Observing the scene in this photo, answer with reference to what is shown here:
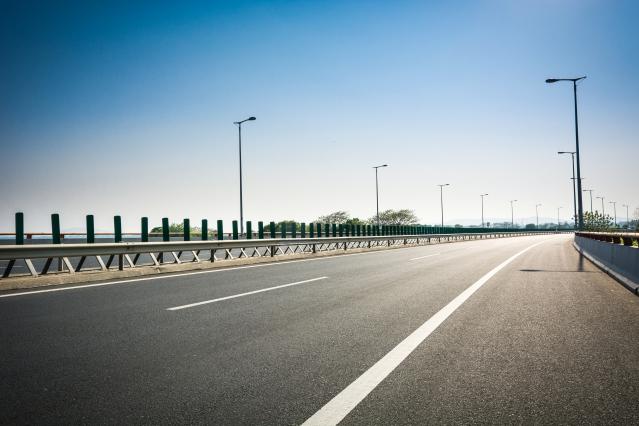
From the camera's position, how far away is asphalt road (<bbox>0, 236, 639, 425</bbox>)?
9.61 feet

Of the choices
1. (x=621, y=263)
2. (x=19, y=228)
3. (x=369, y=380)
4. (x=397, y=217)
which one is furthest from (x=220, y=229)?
(x=397, y=217)

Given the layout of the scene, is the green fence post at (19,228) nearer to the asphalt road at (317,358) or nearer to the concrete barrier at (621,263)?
the asphalt road at (317,358)

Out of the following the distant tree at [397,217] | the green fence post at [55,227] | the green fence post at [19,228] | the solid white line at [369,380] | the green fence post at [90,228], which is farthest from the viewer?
the distant tree at [397,217]

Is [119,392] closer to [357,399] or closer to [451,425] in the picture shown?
[357,399]

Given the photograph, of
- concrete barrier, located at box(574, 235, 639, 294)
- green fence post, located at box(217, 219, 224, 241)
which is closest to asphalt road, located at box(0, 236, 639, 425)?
concrete barrier, located at box(574, 235, 639, 294)

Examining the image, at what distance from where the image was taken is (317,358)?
4035 millimetres

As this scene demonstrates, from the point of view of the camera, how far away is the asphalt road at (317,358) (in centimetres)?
293

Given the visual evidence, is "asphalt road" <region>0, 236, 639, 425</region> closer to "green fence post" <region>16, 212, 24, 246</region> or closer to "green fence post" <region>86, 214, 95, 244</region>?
"green fence post" <region>16, 212, 24, 246</region>

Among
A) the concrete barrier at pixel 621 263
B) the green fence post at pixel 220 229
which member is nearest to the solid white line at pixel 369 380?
the concrete barrier at pixel 621 263

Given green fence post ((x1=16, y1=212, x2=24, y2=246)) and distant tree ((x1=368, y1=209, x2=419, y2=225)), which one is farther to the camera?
distant tree ((x1=368, y1=209, x2=419, y2=225))

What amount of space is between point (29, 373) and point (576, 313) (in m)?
6.56

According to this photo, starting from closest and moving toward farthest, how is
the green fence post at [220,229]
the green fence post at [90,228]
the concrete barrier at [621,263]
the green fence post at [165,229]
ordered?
the concrete barrier at [621,263]
the green fence post at [90,228]
the green fence post at [165,229]
the green fence post at [220,229]

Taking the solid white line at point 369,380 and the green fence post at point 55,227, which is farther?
the green fence post at point 55,227

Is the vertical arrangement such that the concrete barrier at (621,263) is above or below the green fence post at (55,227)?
below
